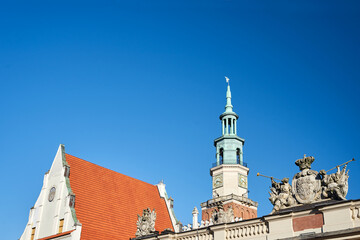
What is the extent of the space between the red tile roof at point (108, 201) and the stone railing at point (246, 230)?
12.3 m

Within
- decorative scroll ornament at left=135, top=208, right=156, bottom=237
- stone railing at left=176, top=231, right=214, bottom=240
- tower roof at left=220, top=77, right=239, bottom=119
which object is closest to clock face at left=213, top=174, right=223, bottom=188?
tower roof at left=220, top=77, right=239, bottom=119

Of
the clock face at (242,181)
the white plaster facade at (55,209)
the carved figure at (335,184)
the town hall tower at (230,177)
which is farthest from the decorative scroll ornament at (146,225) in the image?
the clock face at (242,181)

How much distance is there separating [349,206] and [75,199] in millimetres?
19862

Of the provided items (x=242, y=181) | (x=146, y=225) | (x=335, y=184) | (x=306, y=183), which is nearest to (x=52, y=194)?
(x=146, y=225)

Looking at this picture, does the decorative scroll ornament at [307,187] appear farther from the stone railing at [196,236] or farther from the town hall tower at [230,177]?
the town hall tower at [230,177]

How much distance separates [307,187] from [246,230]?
3.25 m

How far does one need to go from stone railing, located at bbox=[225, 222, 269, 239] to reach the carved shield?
1956 millimetres

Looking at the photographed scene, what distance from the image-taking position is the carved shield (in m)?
18.8

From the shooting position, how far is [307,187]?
19.0 metres

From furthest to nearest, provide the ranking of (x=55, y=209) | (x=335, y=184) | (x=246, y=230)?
(x=55, y=209) < (x=246, y=230) < (x=335, y=184)

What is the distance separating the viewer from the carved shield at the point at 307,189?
18766 mm

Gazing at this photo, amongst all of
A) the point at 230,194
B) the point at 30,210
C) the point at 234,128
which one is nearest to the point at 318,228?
the point at 30,210

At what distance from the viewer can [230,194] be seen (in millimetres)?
52594

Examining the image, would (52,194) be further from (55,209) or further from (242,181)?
(242,181)
